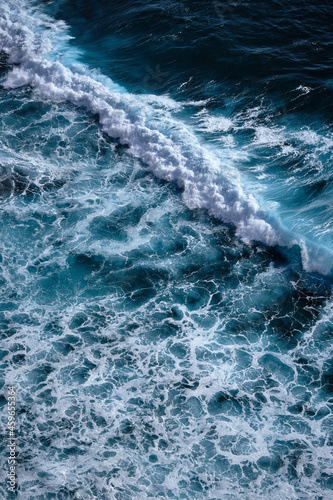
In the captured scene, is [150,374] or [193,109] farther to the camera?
[193,109]

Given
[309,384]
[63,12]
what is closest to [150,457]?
[309,384]

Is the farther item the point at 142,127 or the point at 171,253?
the point at 142,127

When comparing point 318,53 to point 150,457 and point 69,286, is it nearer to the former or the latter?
point 69,286

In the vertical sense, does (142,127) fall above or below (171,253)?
above

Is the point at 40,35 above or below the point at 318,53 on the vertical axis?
above

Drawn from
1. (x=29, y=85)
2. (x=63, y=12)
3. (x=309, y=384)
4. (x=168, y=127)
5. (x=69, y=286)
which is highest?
(x=63, y=12)
